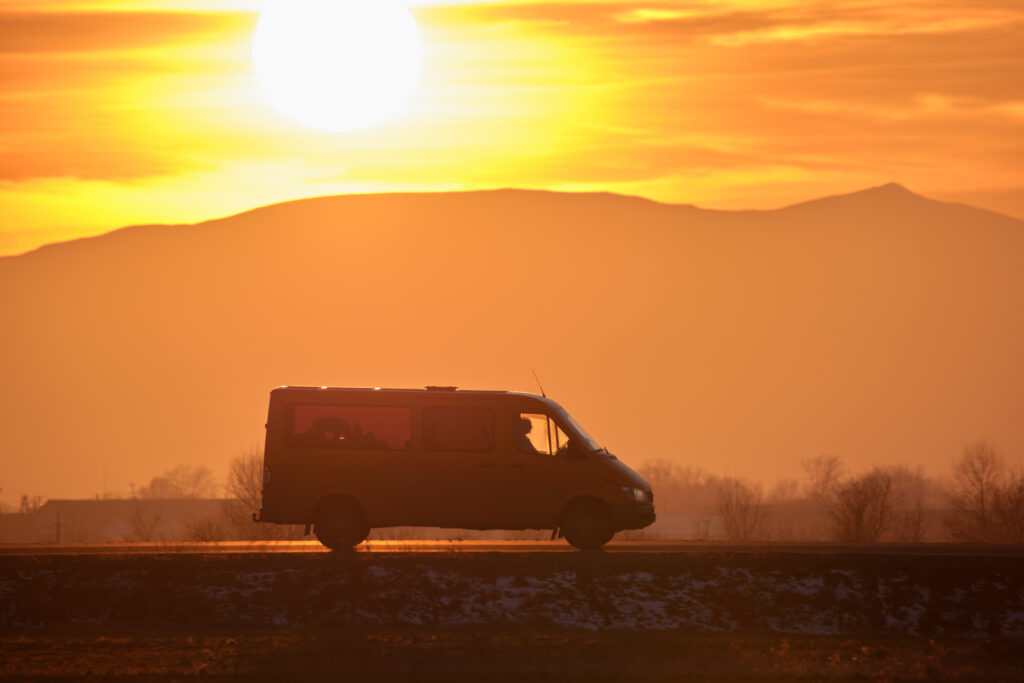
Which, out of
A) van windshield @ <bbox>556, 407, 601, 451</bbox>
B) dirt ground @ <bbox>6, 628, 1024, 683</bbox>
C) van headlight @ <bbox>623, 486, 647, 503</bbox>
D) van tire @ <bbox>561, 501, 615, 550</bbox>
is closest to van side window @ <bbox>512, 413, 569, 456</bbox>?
van windshield @ <bbox>556, 407, 601, 451</bbox>

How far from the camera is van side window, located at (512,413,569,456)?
27297 mm

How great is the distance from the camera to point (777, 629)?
25.1 metres

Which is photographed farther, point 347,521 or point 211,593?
point 347,521

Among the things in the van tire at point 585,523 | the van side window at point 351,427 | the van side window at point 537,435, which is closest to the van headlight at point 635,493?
the van tire at point 585,523

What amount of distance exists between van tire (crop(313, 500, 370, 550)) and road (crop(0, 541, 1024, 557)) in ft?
1.18

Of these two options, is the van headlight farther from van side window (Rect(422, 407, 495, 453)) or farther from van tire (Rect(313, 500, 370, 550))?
van tire (Rect(313, 500, 370, 550))

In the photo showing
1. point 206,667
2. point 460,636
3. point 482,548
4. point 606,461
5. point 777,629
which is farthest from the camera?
point 482,548

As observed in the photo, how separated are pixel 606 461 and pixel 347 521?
5.15 meters

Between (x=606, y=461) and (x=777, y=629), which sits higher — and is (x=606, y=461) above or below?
above

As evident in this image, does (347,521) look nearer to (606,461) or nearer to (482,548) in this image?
(482,548)

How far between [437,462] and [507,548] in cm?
289

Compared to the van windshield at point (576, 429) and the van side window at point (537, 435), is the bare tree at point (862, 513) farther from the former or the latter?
the van side window at point (537, 435)

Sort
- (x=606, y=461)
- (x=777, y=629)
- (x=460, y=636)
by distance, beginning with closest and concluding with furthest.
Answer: (x=460, y=636), (x=777, y=629), (x=606, y=461)

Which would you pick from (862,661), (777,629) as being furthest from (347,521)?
(862,661)
